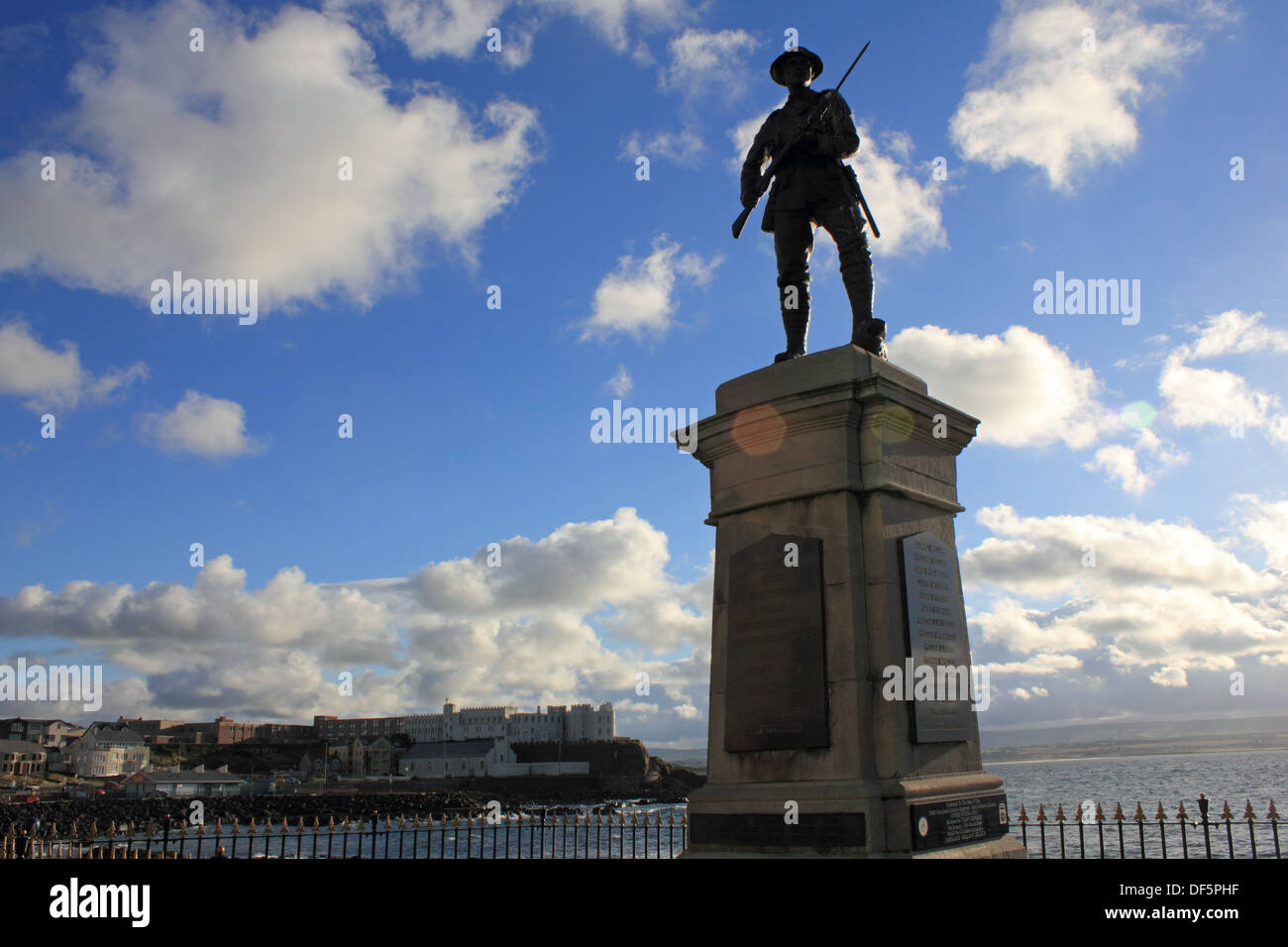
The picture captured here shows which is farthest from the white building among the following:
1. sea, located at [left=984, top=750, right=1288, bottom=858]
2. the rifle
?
the rifle

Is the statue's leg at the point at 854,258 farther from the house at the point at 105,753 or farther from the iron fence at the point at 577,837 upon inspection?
the house at the point at 105,753

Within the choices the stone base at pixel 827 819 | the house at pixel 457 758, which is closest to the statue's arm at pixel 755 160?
the stone base at pixel 827 819

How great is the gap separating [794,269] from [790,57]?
204 cm

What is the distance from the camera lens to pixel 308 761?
156 meters

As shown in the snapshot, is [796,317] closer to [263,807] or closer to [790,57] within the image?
[790,57]

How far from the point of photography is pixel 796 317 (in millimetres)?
8898

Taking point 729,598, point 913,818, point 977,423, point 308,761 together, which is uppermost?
point 977,423

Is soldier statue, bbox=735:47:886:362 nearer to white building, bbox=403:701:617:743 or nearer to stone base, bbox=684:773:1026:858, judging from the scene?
stone base, bbox=684:773:1026:858

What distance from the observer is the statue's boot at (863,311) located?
27.2 ft
